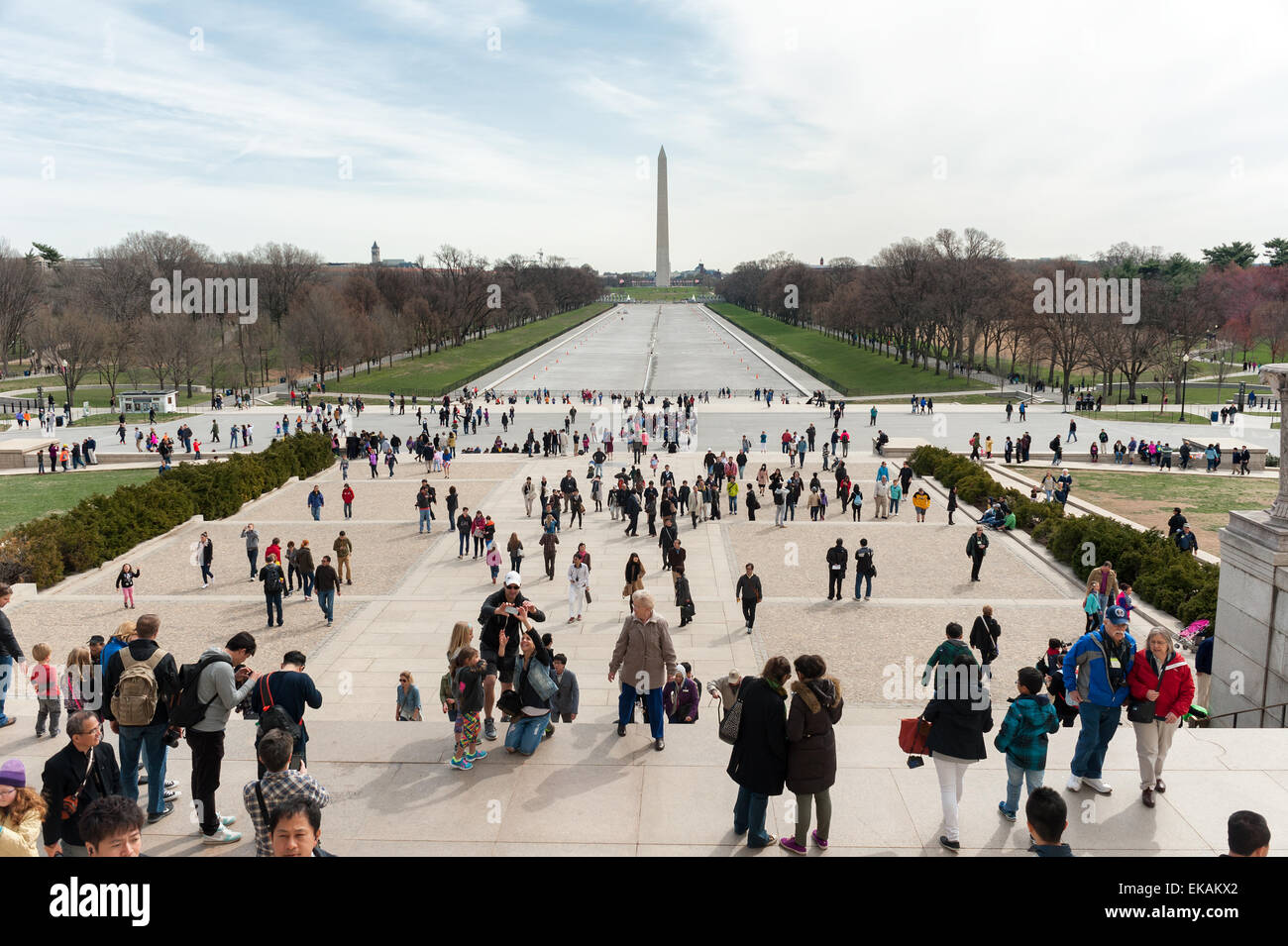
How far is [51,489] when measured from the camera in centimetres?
3325

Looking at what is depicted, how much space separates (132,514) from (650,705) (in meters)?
20.0

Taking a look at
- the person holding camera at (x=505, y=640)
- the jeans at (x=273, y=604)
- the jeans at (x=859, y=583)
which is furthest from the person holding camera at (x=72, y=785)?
the jeans at (x=859, y=583)

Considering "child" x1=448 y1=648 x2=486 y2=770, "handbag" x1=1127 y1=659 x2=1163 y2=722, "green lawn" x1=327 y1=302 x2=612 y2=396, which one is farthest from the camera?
"green lawn" x1=327 y1=302 x2=612 y2=396

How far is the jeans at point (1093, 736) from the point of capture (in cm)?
722

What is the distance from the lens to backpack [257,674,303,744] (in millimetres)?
6469

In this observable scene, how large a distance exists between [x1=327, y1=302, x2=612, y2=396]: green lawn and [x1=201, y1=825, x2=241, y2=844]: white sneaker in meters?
59.7

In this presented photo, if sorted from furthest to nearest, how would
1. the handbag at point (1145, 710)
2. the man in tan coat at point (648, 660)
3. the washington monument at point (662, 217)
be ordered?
1. the washington monument at point (662, 217)
2. the man in tan coat at point (648, 660)
3. the handbag at point (1145, 710)

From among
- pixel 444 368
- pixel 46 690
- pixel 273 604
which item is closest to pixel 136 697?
pixel 46 690

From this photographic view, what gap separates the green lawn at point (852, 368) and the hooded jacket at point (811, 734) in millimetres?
63377

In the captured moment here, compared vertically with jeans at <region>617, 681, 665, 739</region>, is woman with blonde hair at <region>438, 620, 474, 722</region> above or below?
above

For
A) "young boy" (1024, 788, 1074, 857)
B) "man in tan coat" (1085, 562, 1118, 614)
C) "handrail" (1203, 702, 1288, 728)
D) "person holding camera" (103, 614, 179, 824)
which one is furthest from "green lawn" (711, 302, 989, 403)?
"young boy" (1024, 788, 1074, 857)

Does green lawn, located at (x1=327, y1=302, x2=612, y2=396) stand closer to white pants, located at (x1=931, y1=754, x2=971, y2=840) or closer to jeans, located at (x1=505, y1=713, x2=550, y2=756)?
jeans, located at (x1=505, y1=713, x2=550, y2=756)

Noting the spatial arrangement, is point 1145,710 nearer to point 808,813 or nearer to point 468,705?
point 808,813

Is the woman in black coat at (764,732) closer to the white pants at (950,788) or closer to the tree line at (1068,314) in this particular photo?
the white pants at (950,788)
